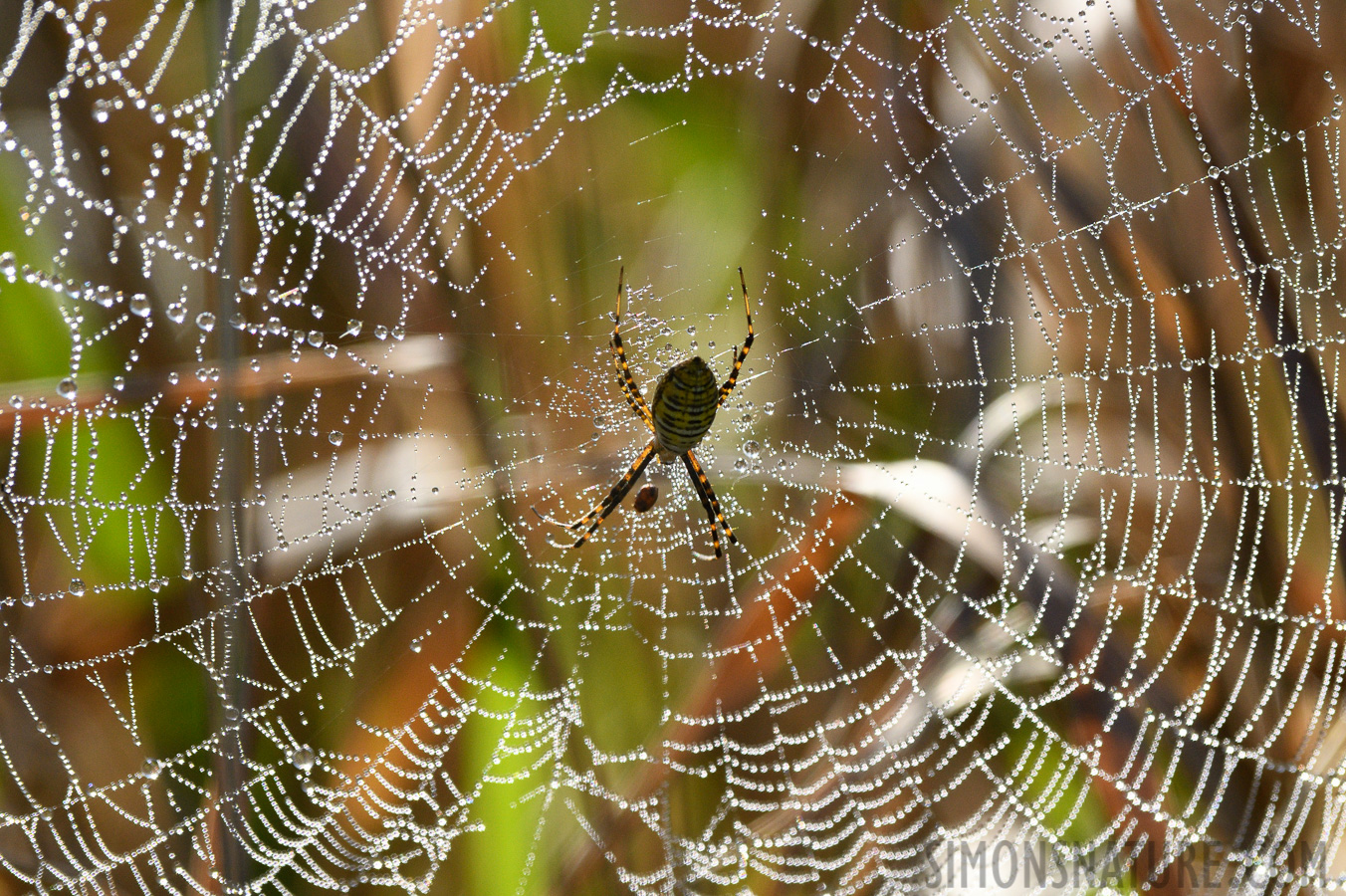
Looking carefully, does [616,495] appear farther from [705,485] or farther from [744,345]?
[744,345]

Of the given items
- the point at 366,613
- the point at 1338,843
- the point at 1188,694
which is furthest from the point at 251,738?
the point at 1338,843

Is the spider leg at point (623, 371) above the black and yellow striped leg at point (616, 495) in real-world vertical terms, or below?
above

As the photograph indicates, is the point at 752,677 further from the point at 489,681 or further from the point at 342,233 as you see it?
the point at 342,233

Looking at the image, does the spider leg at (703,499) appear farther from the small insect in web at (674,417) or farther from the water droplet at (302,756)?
the water droplet at (302,756)

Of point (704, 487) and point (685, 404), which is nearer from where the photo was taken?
point (685, 404)

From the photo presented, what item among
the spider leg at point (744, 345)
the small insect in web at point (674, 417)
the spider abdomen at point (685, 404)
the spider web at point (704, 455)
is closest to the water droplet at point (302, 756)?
the spider web at point (704, 455)

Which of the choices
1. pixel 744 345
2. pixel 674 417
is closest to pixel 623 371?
pixel 674 417
